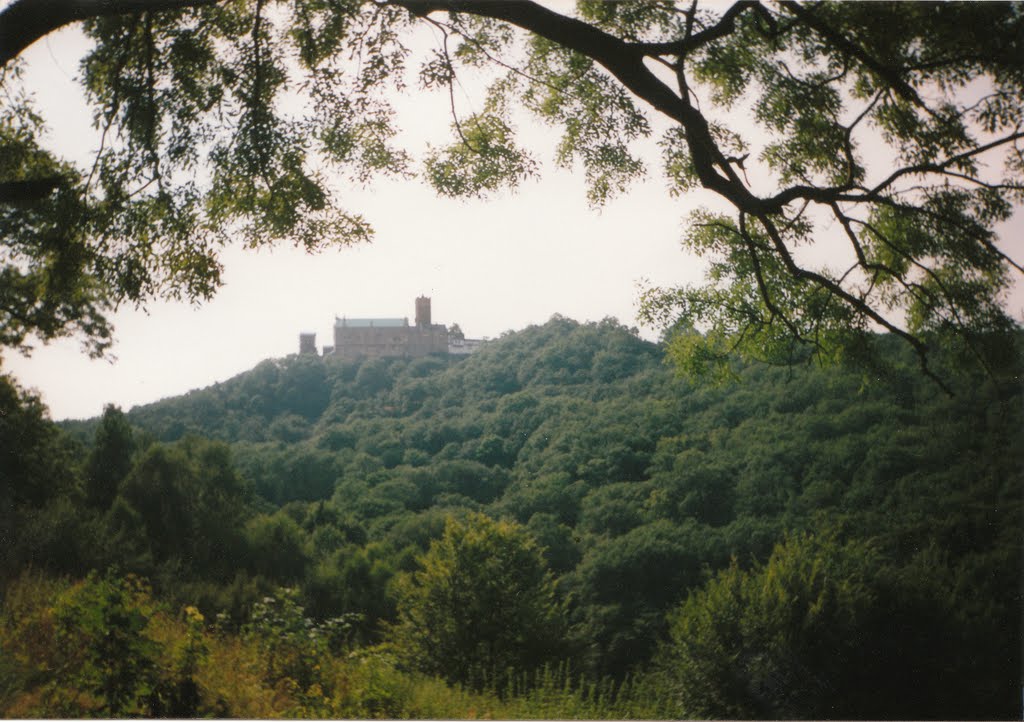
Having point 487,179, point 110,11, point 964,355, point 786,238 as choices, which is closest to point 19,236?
point 110,11

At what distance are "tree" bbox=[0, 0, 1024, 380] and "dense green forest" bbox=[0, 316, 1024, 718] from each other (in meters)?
0.44

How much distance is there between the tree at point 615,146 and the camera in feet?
11.0

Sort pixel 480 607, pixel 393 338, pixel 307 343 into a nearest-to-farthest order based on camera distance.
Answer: pixel 307 343 < pixel 393 338 < pixel 480 607

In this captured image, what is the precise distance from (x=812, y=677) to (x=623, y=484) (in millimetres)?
1498

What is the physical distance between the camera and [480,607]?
5387 mm

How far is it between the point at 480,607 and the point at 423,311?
8.65 ft

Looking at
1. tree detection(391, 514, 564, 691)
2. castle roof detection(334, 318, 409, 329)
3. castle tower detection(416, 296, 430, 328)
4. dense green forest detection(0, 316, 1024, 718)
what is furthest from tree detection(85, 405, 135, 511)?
tree detection(391, 514, 564, 691)

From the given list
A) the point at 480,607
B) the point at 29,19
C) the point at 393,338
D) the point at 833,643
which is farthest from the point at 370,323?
the point at 833,643

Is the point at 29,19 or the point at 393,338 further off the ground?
the point at 29,19

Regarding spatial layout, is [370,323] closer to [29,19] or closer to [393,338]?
[393,338]

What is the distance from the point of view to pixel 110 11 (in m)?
3.26

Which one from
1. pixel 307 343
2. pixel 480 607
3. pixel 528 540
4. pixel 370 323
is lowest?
pixel 480 607

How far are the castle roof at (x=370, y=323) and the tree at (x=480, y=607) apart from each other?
1335 millimetres

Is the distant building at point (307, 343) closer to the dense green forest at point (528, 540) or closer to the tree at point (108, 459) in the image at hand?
the dense green forest at point (528, 540)
